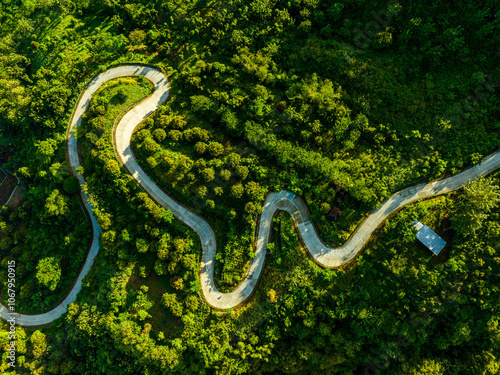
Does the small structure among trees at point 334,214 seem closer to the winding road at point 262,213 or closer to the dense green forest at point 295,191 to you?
the dense green forest at point 295,191

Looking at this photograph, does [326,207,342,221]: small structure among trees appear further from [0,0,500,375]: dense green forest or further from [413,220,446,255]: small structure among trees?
[413,220,446,255]: small structure among trees

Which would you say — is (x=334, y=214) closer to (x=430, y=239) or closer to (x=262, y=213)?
(x=262, y=213)

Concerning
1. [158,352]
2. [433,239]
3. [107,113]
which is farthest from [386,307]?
[107,113]

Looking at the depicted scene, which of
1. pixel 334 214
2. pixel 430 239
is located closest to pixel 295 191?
pixel 334 214

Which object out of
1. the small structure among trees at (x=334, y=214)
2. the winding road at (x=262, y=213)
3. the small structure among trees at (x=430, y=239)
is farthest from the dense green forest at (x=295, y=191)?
the small structure among trees at (x=430, y=239)

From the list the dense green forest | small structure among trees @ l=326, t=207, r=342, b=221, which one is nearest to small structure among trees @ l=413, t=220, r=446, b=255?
the dense green forest

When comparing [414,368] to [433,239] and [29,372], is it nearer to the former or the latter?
[433,239]
